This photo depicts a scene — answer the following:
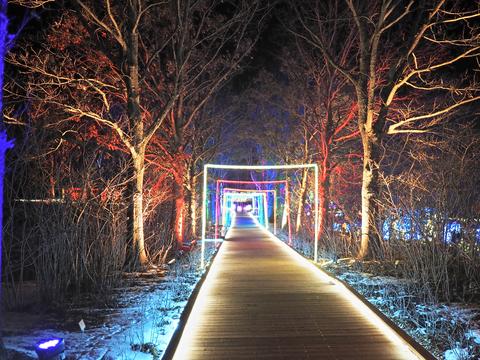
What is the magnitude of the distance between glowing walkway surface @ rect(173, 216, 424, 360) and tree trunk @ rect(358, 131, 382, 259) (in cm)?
219

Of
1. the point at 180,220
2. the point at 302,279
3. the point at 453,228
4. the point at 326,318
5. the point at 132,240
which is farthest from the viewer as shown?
the point at 180,220

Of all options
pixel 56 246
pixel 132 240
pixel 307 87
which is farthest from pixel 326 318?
pixel 307 87

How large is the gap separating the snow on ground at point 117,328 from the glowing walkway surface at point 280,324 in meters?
0.34

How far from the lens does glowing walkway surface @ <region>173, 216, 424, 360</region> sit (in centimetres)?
568

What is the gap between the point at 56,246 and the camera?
328 inches

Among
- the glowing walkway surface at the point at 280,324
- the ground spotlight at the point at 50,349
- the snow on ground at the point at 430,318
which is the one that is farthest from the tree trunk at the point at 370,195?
the ground spotlight at the point at 50,349

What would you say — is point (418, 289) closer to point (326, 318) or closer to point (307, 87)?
point (326, 318)

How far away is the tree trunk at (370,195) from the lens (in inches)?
496

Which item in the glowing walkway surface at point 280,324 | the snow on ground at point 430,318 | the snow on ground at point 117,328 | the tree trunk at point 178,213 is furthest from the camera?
the tree trunk at point 178,213

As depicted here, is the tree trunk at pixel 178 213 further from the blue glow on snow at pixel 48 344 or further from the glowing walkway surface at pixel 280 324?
the blue glow on snow at pixel 48 344

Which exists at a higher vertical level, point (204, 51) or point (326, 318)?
point (204, 51)

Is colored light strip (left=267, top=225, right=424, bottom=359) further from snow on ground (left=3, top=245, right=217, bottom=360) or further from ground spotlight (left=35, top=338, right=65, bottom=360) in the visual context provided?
ground spotlight (left=35, top=338, right=65, bottom=360)

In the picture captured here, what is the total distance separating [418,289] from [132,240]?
678cm

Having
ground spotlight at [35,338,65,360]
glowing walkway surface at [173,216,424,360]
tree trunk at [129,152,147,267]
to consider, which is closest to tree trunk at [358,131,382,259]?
glowing walkway surface at [173,216,424,360]
